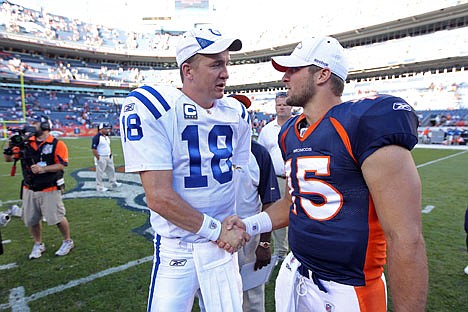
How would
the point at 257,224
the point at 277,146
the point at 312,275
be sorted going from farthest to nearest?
1. the point at 277,146
2. the point at 257,224
3. the point at 312,275

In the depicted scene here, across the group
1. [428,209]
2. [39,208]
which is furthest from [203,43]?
[428,209]

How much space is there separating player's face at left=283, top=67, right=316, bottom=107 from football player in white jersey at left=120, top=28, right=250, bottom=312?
0.40m

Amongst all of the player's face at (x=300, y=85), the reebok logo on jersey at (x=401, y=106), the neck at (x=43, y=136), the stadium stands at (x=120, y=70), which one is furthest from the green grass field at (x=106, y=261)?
the stadium stands at (x=120, y=70)

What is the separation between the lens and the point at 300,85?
1.67 m

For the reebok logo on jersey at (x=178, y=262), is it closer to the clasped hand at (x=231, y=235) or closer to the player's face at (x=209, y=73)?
the clasped hand at (x=231, y=235)

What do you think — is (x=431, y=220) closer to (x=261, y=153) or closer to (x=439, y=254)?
(x=439, y=254)

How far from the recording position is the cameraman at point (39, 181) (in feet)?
13.5

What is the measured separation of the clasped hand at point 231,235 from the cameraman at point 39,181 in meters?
3.51

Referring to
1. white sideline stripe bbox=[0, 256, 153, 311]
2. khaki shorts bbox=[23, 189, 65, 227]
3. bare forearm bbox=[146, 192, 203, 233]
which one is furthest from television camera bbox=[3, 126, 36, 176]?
bare forearm bbox=[146, 192, 203, 233]

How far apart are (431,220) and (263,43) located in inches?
1586

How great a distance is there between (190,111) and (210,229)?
67 cm

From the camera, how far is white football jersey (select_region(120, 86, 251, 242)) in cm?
156

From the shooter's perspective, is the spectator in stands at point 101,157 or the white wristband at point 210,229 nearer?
the white wristband at point 210,229

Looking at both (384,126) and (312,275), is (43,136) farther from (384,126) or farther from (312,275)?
(384,126)
